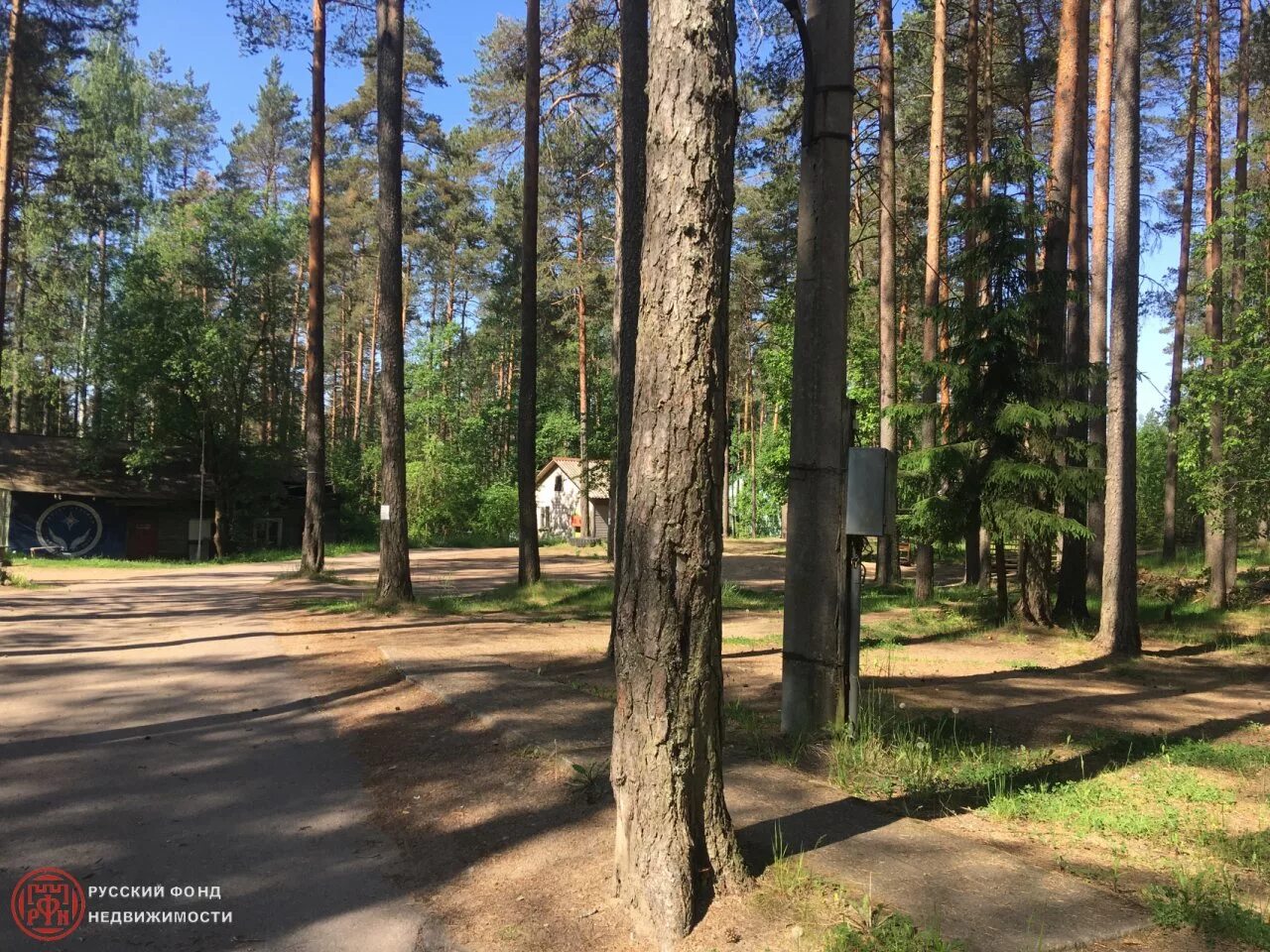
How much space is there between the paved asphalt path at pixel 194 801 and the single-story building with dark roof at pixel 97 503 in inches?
991

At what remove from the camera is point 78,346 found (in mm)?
39469

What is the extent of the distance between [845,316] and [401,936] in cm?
523

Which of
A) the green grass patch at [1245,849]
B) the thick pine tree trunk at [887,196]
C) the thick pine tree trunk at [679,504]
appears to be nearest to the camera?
the thick pine tree trunk at [679,504]

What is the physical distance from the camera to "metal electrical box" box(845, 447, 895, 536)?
6.16 m

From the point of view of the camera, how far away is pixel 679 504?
12.3ft

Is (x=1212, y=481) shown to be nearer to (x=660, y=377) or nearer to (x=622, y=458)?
(x=622, y=458)

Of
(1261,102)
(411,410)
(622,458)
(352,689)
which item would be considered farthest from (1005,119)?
(411,410)

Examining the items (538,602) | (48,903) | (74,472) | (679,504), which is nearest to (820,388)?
(679,504)

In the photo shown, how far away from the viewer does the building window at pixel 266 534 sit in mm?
38156

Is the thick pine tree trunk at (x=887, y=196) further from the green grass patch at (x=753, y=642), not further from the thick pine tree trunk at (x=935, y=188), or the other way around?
the green grass patch at (x=753, y=642)

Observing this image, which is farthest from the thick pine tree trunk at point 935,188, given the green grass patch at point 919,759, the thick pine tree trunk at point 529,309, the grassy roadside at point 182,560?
the grassy roadside at point 182,560

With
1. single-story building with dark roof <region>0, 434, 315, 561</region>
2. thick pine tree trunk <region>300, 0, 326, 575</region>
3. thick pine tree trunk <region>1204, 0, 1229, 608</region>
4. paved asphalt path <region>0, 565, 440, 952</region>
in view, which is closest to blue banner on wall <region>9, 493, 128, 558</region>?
single-story building with dark roof <region>0, 434, 315, 561</region>

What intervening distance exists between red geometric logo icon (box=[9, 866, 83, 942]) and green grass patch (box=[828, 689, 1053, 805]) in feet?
13.5

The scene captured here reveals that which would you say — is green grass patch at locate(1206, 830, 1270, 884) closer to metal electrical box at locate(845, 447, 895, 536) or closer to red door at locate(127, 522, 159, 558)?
metal electrical box at locate(845, 447, 895, 536)
